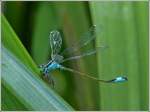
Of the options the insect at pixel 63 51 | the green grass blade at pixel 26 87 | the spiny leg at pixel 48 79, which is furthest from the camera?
the insect at pixel 63 51

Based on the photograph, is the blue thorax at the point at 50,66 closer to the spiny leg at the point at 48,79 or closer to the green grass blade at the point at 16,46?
the spiny leg at the point at 48,79

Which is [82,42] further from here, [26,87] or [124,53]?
[26,87]

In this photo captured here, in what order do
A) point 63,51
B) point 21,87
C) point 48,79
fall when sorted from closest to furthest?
point 21,87
point 48,79
point 63,51

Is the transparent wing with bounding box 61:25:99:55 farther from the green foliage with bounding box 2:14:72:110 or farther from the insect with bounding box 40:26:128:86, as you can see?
the green foliage with bounding box 2:14:72:110

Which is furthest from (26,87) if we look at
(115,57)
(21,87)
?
(115,57)

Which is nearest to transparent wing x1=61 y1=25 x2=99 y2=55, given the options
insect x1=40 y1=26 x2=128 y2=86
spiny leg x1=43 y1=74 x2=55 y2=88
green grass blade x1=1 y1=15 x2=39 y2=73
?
insect x1=40 y1=26 x2=128 y2=86

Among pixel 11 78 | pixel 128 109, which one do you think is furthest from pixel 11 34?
pixel 128 109

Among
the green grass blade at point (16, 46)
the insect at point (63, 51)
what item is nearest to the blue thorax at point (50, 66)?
the insect at point (63, 51)
